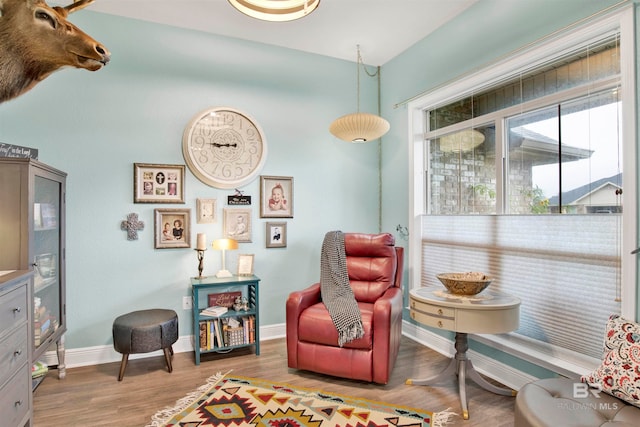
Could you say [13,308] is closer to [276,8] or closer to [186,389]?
[186,389]

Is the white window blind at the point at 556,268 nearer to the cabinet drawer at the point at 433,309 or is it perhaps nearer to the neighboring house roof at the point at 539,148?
the neighboring house roof at the point at 539,148

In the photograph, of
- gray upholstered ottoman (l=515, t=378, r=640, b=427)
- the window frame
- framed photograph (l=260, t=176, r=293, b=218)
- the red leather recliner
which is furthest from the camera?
framed photograph (l=260, t=176, r=293, b=218)

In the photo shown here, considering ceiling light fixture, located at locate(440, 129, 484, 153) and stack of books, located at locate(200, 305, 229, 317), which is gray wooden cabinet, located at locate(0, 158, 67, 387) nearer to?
stack of books, located at locate(200, 305, 229, 317)

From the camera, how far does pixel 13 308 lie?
164 cm

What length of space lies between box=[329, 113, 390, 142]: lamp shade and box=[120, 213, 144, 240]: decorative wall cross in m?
1.86

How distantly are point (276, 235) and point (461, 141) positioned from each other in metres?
1.92

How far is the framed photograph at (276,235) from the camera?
11.3 feet

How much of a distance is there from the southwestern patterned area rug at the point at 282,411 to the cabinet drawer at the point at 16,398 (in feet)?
2.07

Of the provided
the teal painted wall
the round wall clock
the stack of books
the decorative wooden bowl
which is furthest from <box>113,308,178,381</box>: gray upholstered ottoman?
the decorative wooden bowl

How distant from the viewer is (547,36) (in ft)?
7.23

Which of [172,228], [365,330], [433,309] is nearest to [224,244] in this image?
[172,228]

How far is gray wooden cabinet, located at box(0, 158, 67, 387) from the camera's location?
201 centimetres

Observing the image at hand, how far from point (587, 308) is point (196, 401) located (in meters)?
2.47

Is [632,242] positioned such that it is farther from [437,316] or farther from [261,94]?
[261,94]
